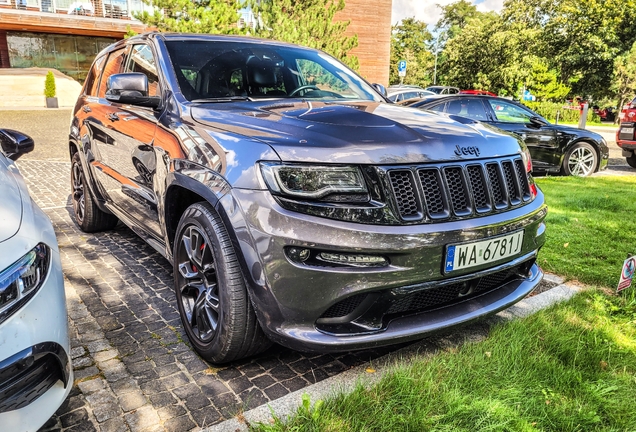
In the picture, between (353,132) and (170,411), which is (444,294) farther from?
(170,411)

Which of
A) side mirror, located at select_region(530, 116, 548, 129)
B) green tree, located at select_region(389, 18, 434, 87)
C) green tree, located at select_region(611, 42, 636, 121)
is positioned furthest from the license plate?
green tree, located at select_region(389, 18, 434, 87)

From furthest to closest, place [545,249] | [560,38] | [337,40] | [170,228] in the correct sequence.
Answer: [560,38], [337,40], [545,249], [170,228]

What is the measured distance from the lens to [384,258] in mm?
2156

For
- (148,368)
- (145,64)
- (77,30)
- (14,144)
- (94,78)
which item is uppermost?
Answer: (77,30)

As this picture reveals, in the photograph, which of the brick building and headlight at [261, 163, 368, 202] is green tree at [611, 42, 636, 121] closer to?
the brick building

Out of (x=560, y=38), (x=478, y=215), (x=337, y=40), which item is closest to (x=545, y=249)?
(x=478, y=215)

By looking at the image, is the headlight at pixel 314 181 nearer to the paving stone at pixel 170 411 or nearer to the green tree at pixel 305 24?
the paving stone at pixel 170 411

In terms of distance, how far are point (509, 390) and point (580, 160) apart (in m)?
8.20

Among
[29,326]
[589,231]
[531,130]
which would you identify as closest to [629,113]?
[531,130]

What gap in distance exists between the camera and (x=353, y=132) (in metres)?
2.37

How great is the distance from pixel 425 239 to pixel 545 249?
297cm

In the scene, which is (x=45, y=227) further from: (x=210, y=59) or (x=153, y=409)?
(x=210, y=59)

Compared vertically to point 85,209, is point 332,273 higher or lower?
higher

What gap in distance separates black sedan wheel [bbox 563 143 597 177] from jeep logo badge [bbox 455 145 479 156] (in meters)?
7.58
